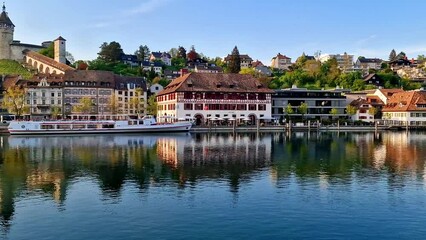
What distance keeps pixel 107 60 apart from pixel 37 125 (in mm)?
85457

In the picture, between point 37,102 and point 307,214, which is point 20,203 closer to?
point 307,214

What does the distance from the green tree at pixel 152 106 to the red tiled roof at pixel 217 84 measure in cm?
899

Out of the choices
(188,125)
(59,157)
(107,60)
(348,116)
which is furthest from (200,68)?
(59,157)

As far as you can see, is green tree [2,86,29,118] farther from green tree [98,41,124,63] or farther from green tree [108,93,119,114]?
green tree [98,41,124,63]

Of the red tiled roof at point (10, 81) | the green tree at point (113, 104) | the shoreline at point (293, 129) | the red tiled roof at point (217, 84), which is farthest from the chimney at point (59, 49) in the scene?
the shoreline at point (293, 129)

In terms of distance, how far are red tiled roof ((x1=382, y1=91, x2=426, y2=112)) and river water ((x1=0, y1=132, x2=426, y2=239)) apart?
2348 inches

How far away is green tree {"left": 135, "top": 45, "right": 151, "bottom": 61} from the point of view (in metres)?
179

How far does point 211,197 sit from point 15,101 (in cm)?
8005

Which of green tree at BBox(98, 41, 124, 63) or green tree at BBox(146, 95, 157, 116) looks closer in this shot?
green tree at BBox(146, 95, 157, 116)

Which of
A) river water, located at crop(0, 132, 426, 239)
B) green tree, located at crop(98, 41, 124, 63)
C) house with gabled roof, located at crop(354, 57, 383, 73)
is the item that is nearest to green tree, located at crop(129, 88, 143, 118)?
green tree, located at crop(98, 41, 124, 63)

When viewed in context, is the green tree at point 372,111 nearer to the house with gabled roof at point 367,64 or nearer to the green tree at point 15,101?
the green tree at point 15,101

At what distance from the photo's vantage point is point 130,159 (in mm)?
41344

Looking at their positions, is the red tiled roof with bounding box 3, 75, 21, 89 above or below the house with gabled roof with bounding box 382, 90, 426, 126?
above

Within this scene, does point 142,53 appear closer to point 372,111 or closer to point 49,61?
point 49,61
